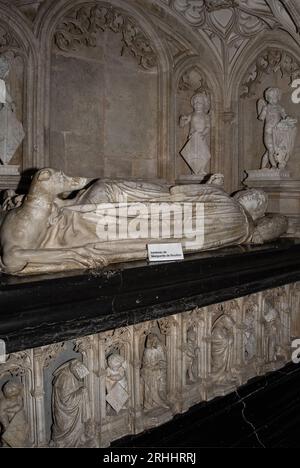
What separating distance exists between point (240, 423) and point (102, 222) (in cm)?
157

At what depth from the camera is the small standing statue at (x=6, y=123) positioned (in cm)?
411

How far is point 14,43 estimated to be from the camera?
4230mm

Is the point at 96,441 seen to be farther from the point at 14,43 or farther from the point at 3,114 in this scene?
the point at 14,43

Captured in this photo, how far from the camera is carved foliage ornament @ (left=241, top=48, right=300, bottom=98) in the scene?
533 cm

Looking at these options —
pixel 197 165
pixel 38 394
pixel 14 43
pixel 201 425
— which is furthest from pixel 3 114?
pixel 201 425

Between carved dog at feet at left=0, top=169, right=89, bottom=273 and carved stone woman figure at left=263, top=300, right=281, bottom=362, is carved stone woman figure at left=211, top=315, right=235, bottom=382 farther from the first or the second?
carved dog at feet at left=0, top=169, right=89, bottom=273

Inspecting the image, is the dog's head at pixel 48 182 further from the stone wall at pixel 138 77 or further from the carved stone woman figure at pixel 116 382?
the stone wall at pixel 138 77

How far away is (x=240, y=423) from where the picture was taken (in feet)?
9.02

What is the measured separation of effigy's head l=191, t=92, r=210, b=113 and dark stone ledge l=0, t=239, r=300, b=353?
119 inches

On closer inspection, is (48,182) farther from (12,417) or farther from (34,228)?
(12,417)

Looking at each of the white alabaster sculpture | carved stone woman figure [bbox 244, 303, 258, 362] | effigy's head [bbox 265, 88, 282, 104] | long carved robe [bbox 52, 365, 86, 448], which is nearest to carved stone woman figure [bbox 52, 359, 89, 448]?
long carved robe [bbox 52, 365, 86, 448]

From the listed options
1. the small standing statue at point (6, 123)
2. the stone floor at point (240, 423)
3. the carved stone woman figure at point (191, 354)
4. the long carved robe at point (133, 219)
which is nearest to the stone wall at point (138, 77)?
the small standing statue at point (6, 123)

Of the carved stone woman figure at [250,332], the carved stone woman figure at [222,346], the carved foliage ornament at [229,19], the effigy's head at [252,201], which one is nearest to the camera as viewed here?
the carved stone woman figure at [222,346]

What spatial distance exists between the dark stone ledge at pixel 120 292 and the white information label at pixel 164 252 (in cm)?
9
